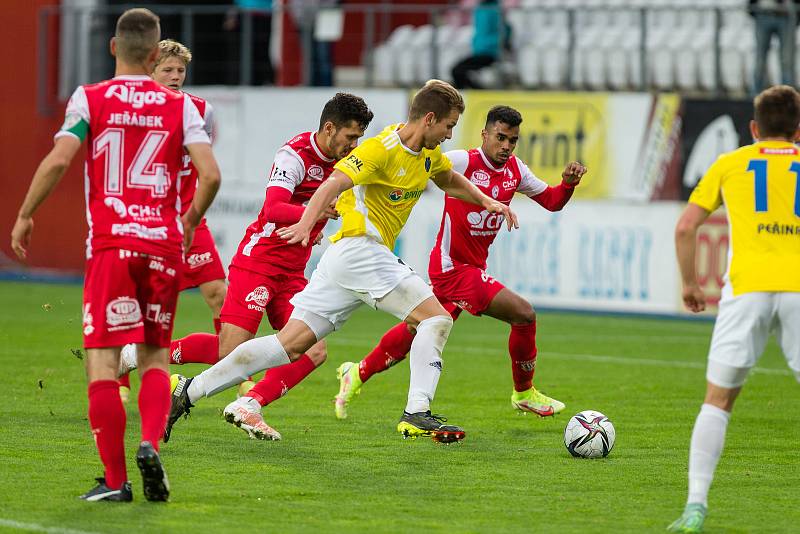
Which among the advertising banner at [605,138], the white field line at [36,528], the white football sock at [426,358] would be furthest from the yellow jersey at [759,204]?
the advertising banner at [605,138]

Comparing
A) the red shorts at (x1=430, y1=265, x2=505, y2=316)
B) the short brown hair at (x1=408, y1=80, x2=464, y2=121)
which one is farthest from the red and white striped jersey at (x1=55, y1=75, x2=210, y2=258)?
the red shorts at (x1=430, y1=265, x2=505, y2=316)

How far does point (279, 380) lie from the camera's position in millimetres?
8641

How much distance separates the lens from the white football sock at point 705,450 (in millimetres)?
6094

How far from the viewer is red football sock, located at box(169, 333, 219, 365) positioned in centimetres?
942

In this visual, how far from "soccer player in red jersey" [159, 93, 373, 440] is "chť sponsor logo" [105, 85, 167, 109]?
199 cm

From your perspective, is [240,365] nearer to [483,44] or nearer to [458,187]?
[458,187]

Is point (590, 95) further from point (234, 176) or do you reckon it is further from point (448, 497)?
point (448, 497)

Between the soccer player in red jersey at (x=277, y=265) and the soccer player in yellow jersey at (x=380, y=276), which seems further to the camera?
the soccer player in red jersey at (x=277, y=265)

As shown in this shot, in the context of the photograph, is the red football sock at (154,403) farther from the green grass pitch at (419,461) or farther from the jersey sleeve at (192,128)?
the jersey sleeve at (192,128)

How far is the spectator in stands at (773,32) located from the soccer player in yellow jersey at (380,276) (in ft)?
33.9

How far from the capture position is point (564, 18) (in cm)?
2142

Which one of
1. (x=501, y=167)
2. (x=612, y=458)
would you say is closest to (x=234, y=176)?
(x=501, y=167)

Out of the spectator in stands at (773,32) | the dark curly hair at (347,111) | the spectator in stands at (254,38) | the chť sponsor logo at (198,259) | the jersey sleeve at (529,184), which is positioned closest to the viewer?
the dark curly hair at (347,111)

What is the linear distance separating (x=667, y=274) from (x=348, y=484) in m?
11.4
